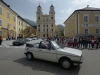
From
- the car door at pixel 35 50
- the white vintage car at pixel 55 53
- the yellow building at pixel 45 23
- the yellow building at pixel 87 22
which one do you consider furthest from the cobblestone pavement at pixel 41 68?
the yellow building at pixel 45 23

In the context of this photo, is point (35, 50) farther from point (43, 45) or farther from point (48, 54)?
point (48, 54)

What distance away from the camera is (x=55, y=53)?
237 inches

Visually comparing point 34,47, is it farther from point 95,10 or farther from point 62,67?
point 95,10

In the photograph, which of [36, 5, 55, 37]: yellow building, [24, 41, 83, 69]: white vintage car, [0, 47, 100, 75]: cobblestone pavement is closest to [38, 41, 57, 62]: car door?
[24, 41, 83, 69]: white vintage car

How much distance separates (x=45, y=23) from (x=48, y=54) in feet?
295

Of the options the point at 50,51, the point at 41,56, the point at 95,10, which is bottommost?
the point at 41,56

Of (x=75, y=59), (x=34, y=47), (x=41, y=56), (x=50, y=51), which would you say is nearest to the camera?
(x=75, y=59)

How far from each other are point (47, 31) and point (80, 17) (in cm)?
6904

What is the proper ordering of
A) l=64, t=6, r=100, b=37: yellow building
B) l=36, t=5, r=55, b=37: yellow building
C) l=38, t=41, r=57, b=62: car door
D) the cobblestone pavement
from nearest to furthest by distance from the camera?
the cobblestone pavement < l=38, t=41, r=57, b=62: car door < l=64, t=6, r=100, b=37: yellow building < l=36, t=5, r=55, b=37: yellow building

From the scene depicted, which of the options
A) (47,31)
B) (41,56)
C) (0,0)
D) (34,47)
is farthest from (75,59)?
(47,31)

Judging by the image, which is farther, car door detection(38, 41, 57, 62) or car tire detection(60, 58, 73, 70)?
car door detection(38, 41, 57, 62)

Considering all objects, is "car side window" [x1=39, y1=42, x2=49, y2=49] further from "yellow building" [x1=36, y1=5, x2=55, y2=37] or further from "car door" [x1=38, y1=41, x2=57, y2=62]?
"yellow building" [x1=36, y1=5, x2=55, y2=37]

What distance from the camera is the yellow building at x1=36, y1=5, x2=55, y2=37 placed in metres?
92.7

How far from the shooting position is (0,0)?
28922mm
